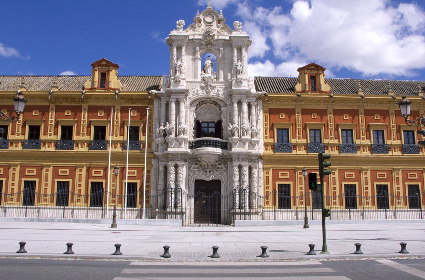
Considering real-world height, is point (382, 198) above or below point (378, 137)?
below

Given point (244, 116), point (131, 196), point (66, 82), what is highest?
point (66, 82)

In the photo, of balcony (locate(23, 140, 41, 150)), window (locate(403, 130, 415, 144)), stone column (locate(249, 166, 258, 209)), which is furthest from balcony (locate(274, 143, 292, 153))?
balcony (locate(23, 140, 41, 150))

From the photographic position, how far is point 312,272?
30.1 feet

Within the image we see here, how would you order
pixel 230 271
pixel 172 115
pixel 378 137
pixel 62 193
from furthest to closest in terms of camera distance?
pixel 378 137 < pixel 172 115 < pixel 62 193 < pixel 230 271

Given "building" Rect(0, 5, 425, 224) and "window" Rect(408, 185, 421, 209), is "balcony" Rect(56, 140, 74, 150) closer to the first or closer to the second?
"building" Rect(0, 5, 425, 224)

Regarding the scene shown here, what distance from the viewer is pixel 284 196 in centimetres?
2770

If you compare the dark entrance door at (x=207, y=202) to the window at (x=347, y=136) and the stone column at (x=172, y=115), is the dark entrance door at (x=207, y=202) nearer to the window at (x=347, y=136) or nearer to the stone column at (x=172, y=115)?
the stone column at (x=172, y=115)

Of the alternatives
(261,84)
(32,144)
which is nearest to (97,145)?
(32,144)

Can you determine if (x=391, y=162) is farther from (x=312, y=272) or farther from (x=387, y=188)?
(x=312, y=272)

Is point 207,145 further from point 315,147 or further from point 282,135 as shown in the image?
point 315,147

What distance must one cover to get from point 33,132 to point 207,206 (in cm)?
1368

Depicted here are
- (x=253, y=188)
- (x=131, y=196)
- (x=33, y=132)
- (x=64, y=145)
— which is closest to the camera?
(x=253, y=188)

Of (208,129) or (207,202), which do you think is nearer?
(207,202)

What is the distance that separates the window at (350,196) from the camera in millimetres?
27828
